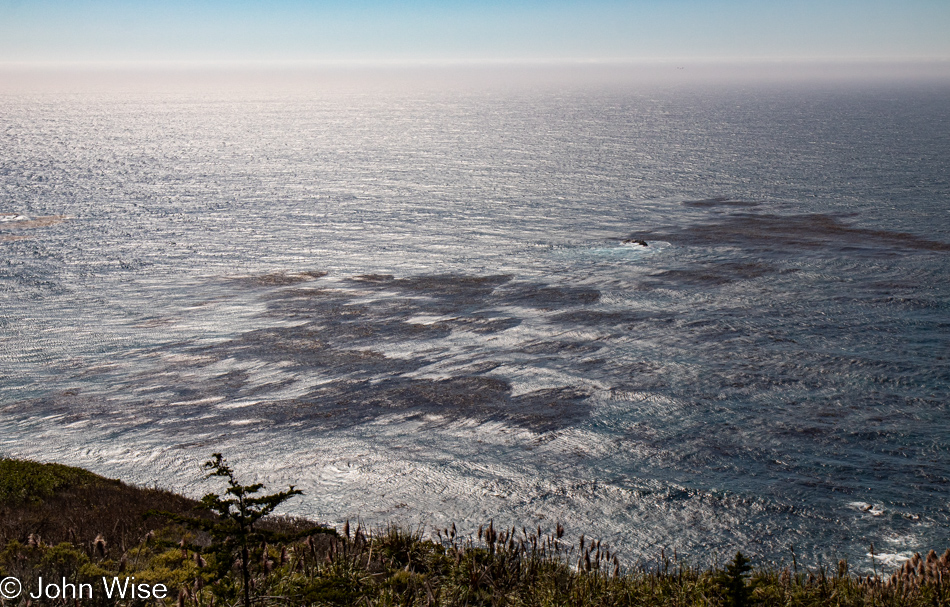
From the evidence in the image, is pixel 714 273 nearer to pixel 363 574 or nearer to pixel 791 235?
pixel 791 235

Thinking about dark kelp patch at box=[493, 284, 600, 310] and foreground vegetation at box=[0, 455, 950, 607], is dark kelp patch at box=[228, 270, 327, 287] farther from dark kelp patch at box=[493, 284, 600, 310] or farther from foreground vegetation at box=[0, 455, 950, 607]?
foreground vegetation at box=[0, 455, 950, 607]

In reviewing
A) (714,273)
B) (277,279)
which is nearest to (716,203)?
(714,273)

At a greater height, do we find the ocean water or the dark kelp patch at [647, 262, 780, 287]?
the dark kelp patch at [647, 262, 780, 287]

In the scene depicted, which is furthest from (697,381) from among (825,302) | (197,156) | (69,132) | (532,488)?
(69,132)

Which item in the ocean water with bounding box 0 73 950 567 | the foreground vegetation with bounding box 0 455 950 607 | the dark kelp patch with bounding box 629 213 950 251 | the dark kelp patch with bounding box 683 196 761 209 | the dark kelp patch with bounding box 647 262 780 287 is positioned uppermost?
the foreground vegetation with bounding box 0 455 950 607

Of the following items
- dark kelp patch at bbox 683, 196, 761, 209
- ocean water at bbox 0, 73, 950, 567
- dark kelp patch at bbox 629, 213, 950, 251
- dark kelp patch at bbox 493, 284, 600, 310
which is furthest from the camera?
dark kelp patch at bbox 683, 196, 761, 209

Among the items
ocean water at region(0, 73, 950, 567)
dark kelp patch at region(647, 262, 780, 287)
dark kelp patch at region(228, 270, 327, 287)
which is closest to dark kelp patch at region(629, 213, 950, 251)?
ocean water at region(0, 73, 950, 567)

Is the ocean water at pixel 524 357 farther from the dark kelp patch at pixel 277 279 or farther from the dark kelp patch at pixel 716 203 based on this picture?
the dark kelp patch at pixel 716 203
